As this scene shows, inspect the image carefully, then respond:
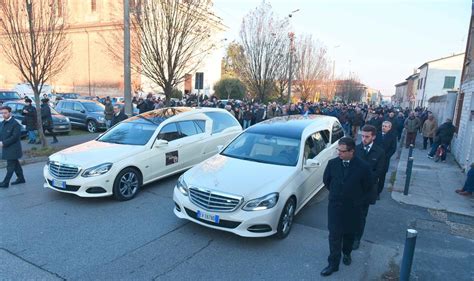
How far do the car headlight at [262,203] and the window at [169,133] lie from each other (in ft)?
10.6

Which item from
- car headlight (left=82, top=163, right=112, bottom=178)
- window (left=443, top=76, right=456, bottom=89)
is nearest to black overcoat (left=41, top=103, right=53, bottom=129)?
car headlight (left=82, top=163, right=112, bottom=178)

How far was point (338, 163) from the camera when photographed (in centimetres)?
367

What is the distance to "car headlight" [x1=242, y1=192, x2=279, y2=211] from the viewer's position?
4234mm

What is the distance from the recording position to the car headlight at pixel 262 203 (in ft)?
13.9

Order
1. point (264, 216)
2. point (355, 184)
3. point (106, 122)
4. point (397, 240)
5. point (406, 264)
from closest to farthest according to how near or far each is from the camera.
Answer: point (406, 264), point (355, 184), point (264, 216), point (397, 240), point (106, 122)

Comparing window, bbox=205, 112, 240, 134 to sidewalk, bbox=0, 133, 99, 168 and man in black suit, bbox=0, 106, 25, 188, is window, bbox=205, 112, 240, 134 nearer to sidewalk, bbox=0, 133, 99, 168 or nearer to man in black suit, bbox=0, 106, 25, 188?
man in black suit, bbox=0, 106, 25, 188

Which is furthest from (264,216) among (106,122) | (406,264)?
(106,122)

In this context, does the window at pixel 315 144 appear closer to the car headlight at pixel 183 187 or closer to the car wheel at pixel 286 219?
the car wheel at pixel 286 219

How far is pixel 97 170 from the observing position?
18.1ft

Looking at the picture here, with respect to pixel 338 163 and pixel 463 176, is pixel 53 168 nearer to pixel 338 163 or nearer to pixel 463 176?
pixel 338 163

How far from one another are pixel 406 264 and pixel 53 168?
5851 mm

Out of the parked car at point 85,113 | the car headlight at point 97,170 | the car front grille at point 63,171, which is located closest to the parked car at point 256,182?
the car headlight at point 97,170

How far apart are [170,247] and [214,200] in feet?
2.91

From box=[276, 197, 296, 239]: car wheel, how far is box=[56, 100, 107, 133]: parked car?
12.4m
